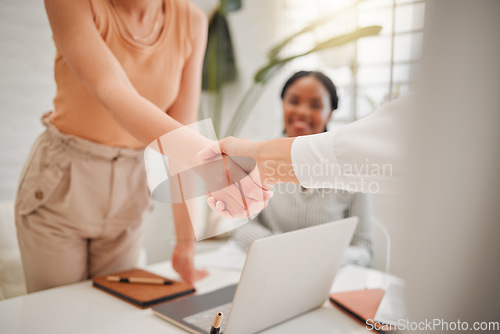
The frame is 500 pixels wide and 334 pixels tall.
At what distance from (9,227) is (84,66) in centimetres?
45

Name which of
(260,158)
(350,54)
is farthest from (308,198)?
(350,54)

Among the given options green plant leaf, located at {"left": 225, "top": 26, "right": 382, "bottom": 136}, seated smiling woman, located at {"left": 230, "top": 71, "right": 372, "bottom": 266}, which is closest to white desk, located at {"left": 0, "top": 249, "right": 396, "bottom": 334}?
seated smiling woman, located at {"left": 230, "top": 71, "right": 372, "bottom": 266}

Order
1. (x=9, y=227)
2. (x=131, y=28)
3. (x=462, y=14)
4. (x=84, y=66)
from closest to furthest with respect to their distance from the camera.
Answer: (x=462, y=14)
(x=84, y=66)
(x=131, y=28)
(x=9, y=227)

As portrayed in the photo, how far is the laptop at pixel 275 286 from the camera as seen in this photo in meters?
0.58

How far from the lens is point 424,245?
1.30 ft

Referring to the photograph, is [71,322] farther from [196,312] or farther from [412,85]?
[412,85]

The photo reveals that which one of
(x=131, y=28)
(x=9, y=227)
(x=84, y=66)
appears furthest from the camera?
(x=9, y=227)

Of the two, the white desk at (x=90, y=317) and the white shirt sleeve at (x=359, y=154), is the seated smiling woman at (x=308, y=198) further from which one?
the white shirt sleeve at (x=359, y=154)

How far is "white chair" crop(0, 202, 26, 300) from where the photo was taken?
34.8 inches

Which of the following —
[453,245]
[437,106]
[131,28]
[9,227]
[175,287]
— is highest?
[131,28]

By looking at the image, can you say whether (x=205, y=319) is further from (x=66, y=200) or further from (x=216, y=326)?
(x=66, y=200)

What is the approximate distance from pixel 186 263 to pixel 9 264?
39 centimetres

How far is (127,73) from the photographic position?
0.78 m

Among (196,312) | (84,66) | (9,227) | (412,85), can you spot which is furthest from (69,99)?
(412,85)
